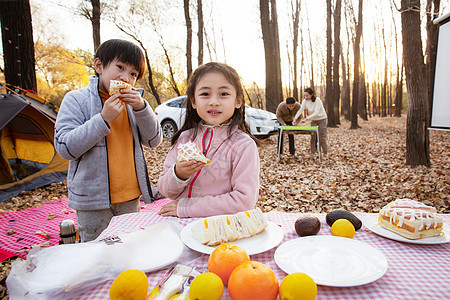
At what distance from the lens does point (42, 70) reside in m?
23.5

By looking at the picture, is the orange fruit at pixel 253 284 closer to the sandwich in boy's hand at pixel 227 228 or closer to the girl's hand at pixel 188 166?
the sandwich in boy's hand at pixel 227 228

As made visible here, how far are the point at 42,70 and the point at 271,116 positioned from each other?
23.0 meters

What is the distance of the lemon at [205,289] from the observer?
719 mm

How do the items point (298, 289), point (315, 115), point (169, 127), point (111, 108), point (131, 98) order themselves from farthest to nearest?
1. point (169, 127)
2. point (315, 115)
3. point (131, 98)
4. point (111, 108)
5. point (298, 289)

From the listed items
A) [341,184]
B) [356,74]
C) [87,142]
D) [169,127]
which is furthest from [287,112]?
[356,74]

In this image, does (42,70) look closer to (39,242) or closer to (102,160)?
(39,242)

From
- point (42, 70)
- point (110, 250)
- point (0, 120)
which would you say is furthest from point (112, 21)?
point (110, 250)

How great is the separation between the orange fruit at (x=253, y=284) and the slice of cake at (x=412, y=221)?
0.79m

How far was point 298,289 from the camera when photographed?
2.33ft

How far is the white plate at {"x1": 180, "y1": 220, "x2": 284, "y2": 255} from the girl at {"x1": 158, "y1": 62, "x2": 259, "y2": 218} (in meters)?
0.28

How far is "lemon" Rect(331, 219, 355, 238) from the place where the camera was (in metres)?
1.20

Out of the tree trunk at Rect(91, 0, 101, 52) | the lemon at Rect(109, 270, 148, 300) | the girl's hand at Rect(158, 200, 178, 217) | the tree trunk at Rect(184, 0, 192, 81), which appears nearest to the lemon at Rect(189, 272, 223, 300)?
the lemon at Rect(109, 270, 148, 300)

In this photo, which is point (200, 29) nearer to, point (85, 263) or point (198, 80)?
point (198, 80)

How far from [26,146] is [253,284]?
7.85 metres
